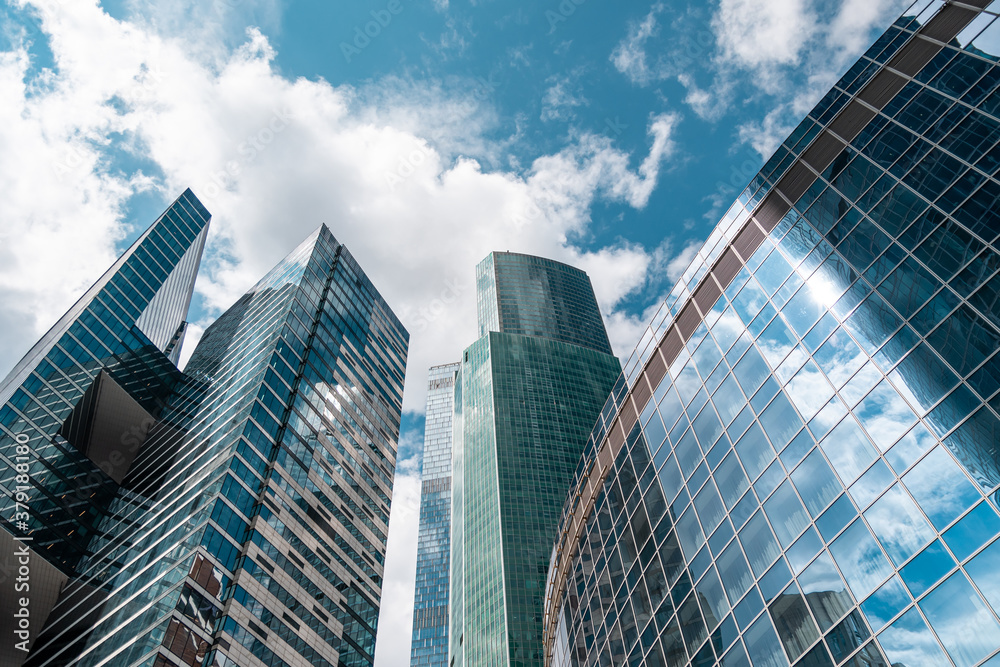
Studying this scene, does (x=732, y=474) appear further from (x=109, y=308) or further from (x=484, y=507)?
(x=484, y=507)

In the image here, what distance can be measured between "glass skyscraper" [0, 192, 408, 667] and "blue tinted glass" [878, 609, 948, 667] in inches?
1786

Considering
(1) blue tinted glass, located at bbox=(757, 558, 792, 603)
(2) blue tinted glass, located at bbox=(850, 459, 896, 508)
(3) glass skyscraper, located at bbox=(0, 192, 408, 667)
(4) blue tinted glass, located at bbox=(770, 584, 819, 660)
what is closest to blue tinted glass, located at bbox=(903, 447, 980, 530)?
(2) blue tinted glass, located at bbox=(850, 459, 896, 508)

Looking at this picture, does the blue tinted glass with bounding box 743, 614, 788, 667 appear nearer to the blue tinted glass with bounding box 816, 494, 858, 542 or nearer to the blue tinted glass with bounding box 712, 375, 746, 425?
the blue tinted glass with bounding box 816, 494, 858, 542

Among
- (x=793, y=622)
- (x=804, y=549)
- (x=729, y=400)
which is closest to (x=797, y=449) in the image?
(x=804, y=549)

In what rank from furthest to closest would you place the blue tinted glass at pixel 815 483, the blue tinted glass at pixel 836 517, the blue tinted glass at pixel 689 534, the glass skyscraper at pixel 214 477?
the glass skyscraper at pixel 214 477 → the blue tinted glass at pixel 689 534 → the blue tinted glass at pixel 815 483 → the blue tinted glass at pixel 836 517

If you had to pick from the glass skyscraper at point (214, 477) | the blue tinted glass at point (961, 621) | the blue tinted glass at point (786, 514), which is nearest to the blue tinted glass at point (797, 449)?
the blue tinted glass at point (786, 514)

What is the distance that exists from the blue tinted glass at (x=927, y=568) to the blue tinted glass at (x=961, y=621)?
0.29 metres

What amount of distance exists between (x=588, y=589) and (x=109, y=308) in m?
73.7

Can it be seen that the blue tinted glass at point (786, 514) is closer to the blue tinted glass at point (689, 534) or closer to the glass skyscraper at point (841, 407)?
the glass skyscraper at point (841, 407)

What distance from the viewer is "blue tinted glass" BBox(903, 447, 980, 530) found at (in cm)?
1966

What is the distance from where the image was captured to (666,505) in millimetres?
34469

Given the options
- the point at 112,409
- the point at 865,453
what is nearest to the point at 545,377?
the point at 112,409

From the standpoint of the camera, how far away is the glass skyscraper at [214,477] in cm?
4975

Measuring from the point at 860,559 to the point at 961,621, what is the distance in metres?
3.81
